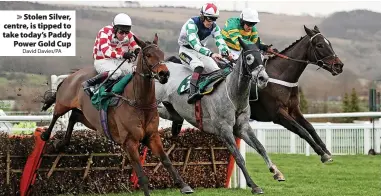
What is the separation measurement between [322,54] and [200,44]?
157 cm

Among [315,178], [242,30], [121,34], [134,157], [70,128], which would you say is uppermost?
[242,30]

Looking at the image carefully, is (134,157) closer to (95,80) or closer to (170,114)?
(95,80)

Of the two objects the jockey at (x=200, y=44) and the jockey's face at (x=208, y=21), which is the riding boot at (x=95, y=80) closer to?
the jockey at (x=200, y=44)

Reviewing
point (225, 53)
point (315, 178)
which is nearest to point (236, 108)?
point (225, 53)

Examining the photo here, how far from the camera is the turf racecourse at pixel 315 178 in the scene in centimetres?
1031

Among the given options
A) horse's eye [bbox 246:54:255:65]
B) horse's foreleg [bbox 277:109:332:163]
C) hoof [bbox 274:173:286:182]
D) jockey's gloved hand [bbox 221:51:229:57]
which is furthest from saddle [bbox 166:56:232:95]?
hoof [bbox 274:173:286:182]

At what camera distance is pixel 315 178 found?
41.0 ft

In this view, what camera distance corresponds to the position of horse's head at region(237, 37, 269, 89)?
878 centimetres

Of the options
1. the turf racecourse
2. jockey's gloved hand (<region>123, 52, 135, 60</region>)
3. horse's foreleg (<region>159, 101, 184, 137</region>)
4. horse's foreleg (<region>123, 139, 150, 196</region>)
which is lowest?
the turf racecourse

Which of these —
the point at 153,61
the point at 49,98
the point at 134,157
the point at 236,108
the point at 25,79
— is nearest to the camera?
the point at 153,61

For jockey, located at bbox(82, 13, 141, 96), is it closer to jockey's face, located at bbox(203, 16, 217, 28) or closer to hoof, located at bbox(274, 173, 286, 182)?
jockey's face, located at bbox(203, 16, 217, 28)

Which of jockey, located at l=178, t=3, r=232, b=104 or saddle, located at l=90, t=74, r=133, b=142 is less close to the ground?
jockey, located at l=178, t=3, r=232, b=104

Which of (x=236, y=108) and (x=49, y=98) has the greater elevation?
(x=49, y=98)

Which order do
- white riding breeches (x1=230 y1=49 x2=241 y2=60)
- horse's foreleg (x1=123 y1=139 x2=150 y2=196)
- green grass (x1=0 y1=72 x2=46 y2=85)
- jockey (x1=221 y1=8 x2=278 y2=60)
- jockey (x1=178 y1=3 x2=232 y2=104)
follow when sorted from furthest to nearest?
green grass (x1=0 y1=72 x2=46 y2=85) < white riding breeches (x1=230 y1=49 x2=241 y2=60) < jockey (x1=221 y1=8 x2=278 y2=60) < jockey (x1=178 y1=3 x2=232 y2=104) < horse's foreleg (x1=123 y1=139 x2=150 y2=196)
